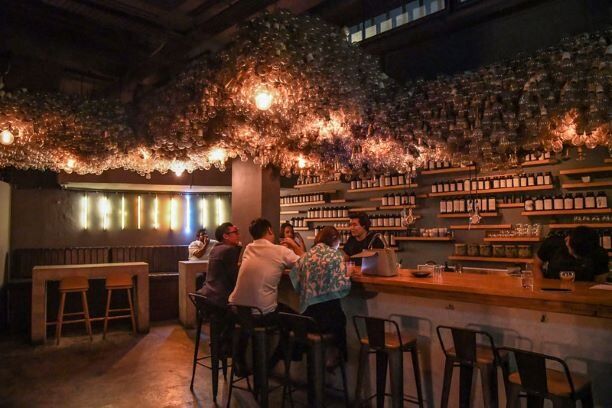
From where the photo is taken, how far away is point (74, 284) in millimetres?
6836

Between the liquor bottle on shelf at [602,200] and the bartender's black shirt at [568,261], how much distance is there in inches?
47.3

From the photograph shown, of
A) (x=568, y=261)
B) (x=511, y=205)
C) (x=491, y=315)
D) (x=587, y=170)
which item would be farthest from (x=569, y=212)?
(x=491, y=315)

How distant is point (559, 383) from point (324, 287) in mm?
1712

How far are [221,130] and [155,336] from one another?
138 inches

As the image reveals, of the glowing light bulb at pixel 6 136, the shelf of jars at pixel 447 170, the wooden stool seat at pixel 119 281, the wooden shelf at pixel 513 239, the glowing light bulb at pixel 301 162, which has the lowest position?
the wooden stool seat at pixel 119 281

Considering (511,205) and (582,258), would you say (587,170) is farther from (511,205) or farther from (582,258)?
(582,258)

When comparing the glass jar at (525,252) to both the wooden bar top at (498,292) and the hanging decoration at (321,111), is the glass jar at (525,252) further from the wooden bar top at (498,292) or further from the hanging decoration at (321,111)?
the wooden bar top at (498,292)

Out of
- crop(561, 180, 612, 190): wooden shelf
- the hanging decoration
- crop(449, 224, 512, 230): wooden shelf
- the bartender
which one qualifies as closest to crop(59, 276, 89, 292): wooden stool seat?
the hanging decoration

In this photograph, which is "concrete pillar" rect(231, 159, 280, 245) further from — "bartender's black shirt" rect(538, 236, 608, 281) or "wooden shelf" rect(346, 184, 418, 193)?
"bartender's black shirt" rect(538, 236, 608, 281)

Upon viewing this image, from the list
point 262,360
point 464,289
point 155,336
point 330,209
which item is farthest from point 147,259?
point 464,289

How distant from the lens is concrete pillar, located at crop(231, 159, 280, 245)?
20.7 ft

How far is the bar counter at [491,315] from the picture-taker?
292cm

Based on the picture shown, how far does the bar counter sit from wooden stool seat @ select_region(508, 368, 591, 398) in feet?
1.35

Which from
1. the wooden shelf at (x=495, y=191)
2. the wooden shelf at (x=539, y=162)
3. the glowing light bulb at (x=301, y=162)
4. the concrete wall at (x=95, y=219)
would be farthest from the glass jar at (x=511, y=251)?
the concrete wall at (x=95, y=219)
